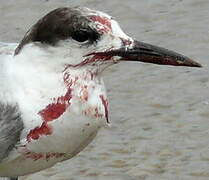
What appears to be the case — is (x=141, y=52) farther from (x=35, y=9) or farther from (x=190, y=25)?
(x=35, y=9)

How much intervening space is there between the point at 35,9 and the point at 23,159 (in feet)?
10.6

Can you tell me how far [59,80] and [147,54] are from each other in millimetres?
371

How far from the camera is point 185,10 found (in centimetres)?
722

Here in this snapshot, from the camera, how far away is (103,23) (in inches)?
166

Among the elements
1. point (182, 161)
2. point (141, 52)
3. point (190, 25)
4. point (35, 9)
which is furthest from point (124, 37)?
point (35, 9)

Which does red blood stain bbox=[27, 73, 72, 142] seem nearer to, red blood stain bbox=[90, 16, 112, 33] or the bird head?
the bird head

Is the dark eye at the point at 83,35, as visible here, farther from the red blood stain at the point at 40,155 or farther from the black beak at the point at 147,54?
the red blood stain at the point at 40,155

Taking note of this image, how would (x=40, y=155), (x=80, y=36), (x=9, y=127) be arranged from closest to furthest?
1. (x=80, y=36)
2. (x=9, y=127)
3. (x=40, y=155)

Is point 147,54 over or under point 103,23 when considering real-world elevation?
under

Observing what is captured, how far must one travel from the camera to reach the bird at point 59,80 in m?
4.22

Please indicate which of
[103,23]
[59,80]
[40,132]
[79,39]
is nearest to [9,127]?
[40,132]

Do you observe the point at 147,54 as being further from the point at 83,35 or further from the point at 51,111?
the point at 51,111

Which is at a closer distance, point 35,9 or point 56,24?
point 56,24

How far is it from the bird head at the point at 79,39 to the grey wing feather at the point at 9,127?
248mm
